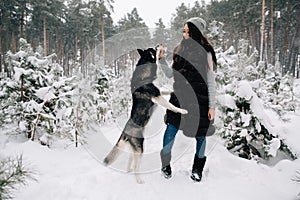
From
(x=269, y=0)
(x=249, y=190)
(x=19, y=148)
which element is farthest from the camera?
(x=269, y=0)

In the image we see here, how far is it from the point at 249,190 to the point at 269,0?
25.4m

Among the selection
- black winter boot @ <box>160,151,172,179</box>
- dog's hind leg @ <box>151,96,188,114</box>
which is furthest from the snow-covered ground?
dog's hind leg @ <box>151,96,188,114</box>

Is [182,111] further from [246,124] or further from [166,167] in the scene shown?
[246,124]

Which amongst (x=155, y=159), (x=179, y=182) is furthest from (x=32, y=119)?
(x=179, y=182)

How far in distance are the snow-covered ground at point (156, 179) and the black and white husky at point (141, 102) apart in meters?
0.34

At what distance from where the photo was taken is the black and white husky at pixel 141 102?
3010 mm

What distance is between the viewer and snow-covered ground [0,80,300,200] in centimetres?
279

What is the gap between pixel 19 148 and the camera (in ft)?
14.9

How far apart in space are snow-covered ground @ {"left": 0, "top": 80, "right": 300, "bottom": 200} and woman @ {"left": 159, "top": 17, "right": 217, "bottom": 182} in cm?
29

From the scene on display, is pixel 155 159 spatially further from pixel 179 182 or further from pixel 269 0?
pixel 269 0

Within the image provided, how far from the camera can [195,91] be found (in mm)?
3152

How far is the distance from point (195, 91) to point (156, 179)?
137cm

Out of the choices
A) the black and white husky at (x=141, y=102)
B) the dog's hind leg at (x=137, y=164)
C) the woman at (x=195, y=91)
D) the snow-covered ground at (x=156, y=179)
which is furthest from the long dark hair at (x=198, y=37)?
the dog's hind leg at (x=137, y=164)

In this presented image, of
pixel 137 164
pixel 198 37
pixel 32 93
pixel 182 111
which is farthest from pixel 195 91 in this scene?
pixel 32 93
